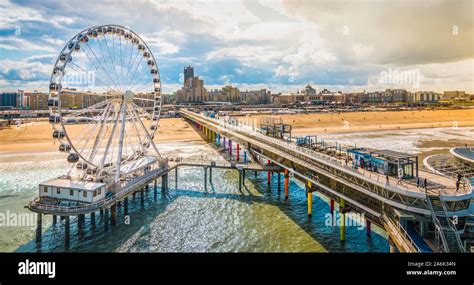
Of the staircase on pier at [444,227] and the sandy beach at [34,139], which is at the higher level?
the sandy beach at [34,139]

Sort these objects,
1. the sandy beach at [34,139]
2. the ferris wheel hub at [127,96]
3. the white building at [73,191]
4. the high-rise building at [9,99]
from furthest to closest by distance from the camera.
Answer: the high-rise building at [9,99], the sandy beach at [34,139], the ferris wheel hub at [127,96], the white building at [73,191]

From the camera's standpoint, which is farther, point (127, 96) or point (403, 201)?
point (127, 96)

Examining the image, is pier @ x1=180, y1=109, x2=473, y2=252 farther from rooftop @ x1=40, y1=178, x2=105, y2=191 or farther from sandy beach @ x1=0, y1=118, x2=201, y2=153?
sandy beach @ x1=0, y1=118, x2=201, y2=153

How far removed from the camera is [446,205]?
1493 cm

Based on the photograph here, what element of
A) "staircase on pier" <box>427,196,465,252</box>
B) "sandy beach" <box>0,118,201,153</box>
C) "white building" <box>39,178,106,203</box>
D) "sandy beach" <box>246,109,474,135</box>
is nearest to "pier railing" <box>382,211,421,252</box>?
"staircase on pier" <box>427,196,465,252</box>

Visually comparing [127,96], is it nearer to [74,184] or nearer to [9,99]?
[74,184]

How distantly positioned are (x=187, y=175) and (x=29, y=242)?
66.9 feet

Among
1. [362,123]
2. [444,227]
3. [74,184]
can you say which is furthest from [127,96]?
[362,123]

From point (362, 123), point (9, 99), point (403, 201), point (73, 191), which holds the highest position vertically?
point (9, 99)

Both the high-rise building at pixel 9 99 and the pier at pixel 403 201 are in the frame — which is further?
the high-rise building at pixel 9 99

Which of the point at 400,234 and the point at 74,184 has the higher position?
the point at 74,184

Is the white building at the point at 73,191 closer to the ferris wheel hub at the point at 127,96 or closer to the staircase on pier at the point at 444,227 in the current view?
the ferris wheel hub at the point at 127,96

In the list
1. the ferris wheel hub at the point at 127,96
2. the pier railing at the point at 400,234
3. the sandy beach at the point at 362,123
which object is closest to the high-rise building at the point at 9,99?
the sandy beach at the point at 362,123
